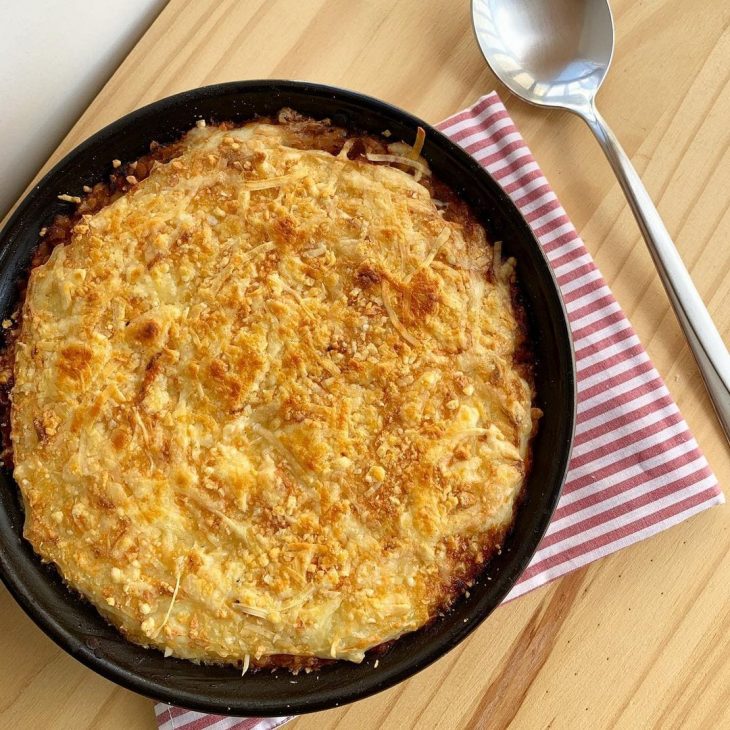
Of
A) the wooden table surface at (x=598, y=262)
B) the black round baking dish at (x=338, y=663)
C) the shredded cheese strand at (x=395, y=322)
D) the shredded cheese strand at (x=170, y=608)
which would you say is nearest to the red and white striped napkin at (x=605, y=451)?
the wooden table surface at (x=598, y=262)

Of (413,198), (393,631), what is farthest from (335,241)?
(393,631)

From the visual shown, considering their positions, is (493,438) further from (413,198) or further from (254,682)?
(254,682)

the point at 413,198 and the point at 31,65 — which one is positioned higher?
the point at 31,65

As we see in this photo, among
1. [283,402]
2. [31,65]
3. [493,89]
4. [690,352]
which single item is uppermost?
[31,65]

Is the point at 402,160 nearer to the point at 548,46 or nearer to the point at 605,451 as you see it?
the point at 548,46

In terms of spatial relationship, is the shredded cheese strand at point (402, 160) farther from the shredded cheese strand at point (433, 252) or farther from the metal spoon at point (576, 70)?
the metal spoon at point (576, 70)

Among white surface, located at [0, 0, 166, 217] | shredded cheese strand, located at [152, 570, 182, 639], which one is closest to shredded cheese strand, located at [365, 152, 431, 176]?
white surface, located at [0, 0, 166, 217]

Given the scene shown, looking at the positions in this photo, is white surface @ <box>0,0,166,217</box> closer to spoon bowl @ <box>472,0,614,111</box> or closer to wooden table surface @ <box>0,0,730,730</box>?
wooden table surface @ <box>0,0,730,730</box>
